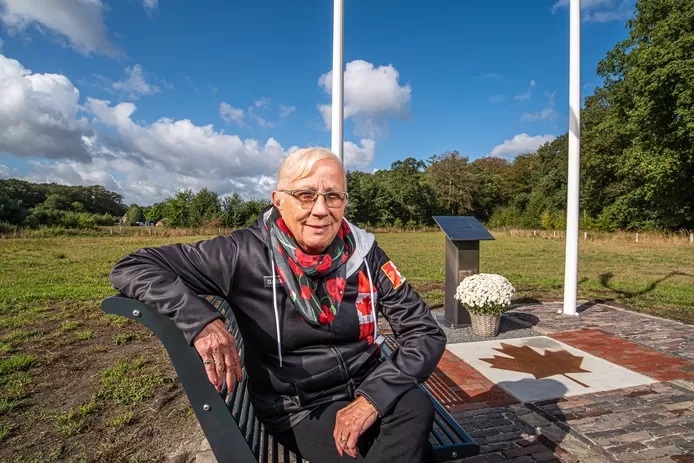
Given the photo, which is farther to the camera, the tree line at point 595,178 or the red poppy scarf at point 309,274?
the tree line at point 595,178

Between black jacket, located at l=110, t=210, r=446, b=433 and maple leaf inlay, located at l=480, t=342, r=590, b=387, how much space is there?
2749 millimetres

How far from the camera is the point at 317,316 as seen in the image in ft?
5.32

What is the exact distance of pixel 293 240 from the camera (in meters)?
1.73

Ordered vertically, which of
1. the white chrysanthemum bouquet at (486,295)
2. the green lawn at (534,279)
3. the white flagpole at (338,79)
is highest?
the white flagpole at (338,79)

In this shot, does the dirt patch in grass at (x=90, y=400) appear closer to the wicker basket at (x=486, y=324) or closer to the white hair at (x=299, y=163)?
the white hair at (x=299, y=163)

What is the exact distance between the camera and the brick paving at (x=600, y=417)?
2590 millimetres

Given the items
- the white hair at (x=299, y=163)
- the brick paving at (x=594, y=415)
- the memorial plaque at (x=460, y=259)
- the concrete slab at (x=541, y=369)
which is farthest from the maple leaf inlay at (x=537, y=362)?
the white hair at (x=299, y=163)

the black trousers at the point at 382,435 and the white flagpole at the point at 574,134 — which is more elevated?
the white flagpole at the point at 574,134

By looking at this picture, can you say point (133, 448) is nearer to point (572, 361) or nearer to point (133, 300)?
point (133, 300)

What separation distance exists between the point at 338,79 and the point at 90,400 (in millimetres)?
3617

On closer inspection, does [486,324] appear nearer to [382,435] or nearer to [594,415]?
[594,415]

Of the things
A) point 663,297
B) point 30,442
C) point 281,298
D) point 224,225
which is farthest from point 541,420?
point 224,225

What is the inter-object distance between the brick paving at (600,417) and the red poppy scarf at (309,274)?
5.55ft

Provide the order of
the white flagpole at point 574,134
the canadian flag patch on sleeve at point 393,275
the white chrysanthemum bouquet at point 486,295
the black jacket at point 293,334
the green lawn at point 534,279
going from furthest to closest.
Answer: the green lawn at point 534,279
the white flagpole at point 574,134
the white chrysanthemum bouquet at point 486,295
the canadian flag patch on sleeve at point 393,275
the black jacket at point 293,334
